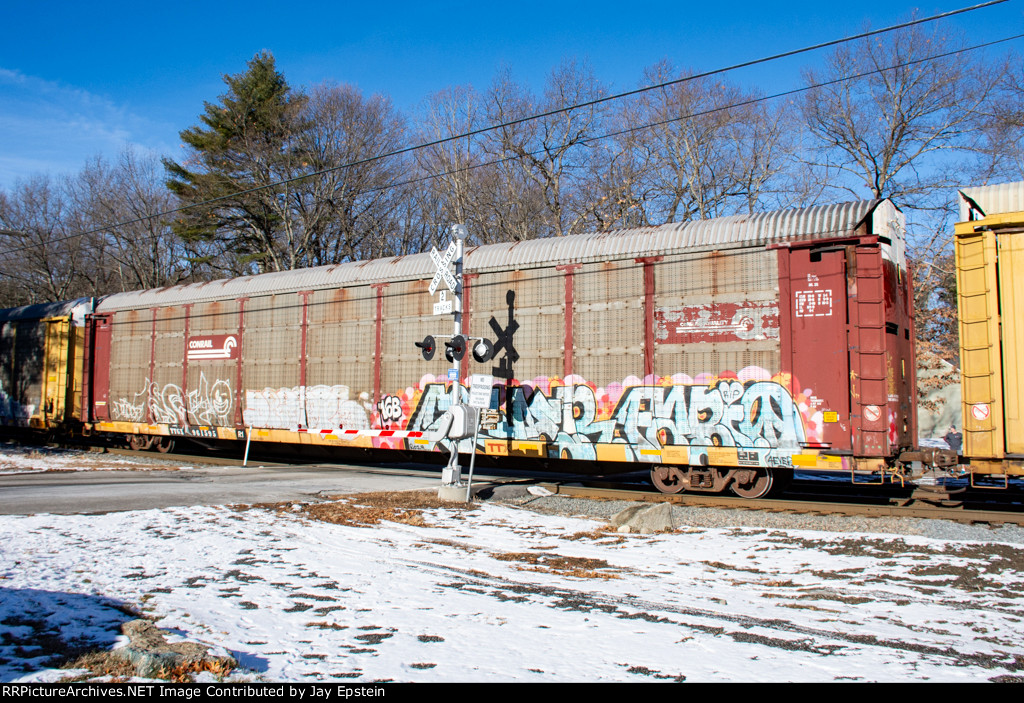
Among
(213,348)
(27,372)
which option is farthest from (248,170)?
(213,348)

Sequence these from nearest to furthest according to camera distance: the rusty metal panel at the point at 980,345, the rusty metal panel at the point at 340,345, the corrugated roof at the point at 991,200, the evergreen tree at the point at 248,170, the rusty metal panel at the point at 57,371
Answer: the rusty metal panel at the point at 980,345 → the corrugated roof at the point at 991,200 → the rusty metal panel at the point at 340,345 → the rusty metal panel at the point at 57,371 → the evergreen tree at the point at 248,170

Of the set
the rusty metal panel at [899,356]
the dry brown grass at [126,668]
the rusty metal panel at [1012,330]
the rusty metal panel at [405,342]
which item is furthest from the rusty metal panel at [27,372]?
the rusty metal panel at [1012,330]

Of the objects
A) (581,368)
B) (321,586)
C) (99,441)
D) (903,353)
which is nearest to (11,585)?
(321,586)

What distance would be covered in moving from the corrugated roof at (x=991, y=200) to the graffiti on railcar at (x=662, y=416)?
2986 mm

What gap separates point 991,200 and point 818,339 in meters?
2.56

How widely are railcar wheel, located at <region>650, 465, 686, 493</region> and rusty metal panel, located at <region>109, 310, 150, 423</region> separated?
42.4 ft

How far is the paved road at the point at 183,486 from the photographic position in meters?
9.48

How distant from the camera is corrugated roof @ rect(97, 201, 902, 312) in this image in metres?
9.65

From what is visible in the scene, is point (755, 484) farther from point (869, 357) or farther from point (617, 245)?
point (617, 245)

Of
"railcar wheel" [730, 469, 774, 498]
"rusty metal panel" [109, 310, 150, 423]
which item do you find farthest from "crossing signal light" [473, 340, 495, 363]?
"rusty metal panel" [109, 310, 150, 423]

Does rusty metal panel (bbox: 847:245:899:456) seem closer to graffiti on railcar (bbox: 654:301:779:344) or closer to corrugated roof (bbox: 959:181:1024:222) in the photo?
graffiti on railcar (bbox: 654:301:779:344)

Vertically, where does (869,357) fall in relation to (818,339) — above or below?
below

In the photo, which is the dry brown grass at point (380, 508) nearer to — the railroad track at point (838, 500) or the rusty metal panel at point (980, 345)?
the railroad track at point (838, 500)

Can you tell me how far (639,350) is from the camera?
1075 centimetres
